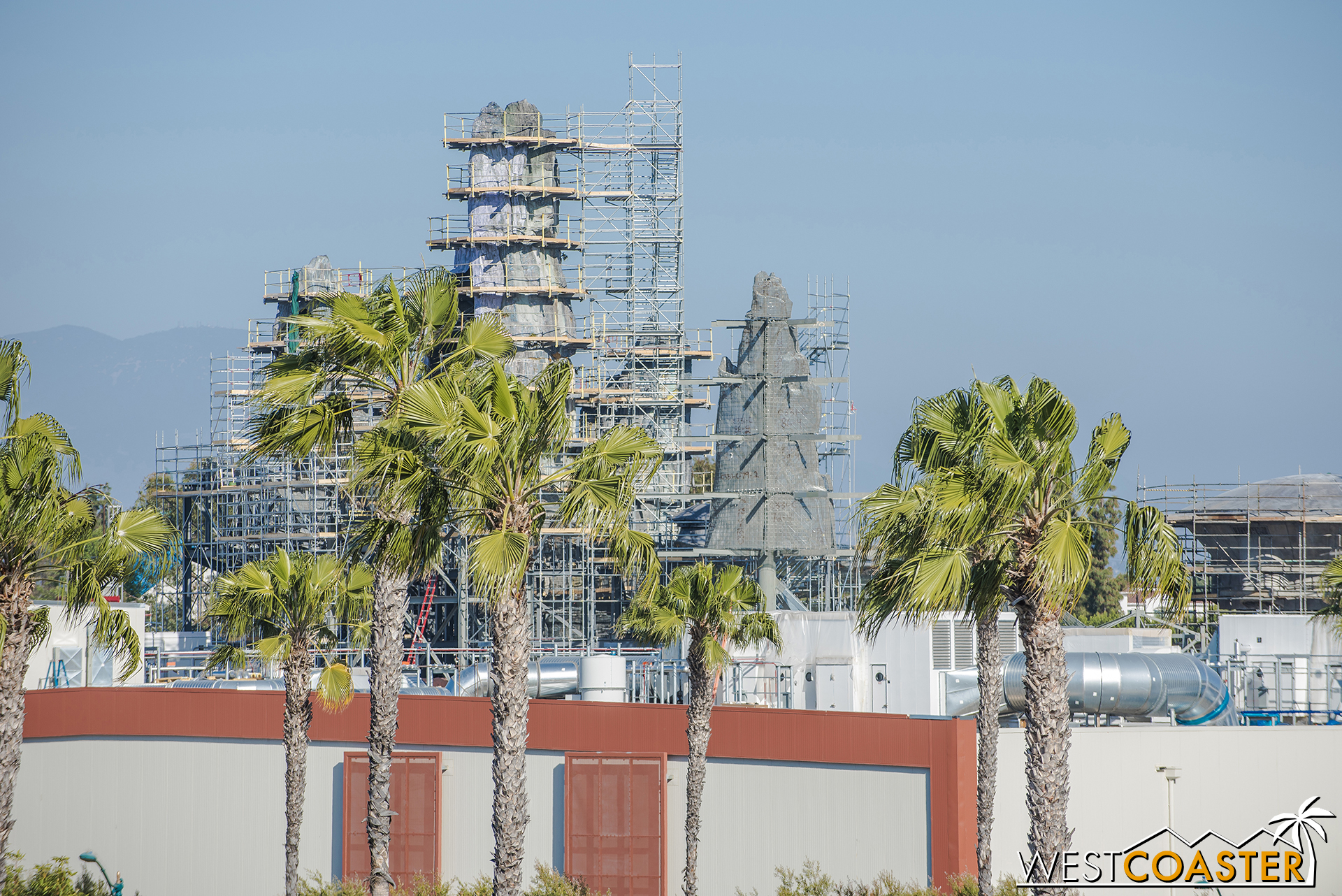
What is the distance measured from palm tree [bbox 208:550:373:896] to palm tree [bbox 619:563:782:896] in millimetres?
4788

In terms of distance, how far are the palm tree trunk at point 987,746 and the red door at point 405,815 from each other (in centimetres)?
942

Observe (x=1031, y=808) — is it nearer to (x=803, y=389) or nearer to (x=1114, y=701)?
(x=1114, y=701)

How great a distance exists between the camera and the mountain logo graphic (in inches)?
848

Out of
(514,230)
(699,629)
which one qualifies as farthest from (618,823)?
(514,230)

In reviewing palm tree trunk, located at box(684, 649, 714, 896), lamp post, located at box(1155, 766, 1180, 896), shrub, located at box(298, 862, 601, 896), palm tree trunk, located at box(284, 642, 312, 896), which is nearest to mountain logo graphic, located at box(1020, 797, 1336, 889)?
lamp post, located at box(1155, 766, 1180, 896)

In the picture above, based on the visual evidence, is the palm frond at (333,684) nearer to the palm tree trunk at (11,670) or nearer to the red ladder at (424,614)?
the palm tree trunk at (11,670)

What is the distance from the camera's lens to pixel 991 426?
1625 centimetres

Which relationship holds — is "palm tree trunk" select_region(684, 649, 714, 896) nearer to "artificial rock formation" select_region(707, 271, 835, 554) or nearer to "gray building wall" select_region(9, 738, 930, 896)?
"gray building wall" select_region(9, 738, 930, 896)

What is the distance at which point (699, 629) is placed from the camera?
78.8 ft

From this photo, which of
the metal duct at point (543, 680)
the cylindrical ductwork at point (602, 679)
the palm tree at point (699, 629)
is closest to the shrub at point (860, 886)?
the palm tree at point (699, 629)

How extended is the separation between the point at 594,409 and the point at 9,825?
1529 inches

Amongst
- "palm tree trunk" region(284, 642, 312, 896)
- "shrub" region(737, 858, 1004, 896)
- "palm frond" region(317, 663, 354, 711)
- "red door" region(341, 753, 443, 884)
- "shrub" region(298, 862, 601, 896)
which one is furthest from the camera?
"red door" region(341, 753, 443, 884)

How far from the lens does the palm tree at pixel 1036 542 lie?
15.1 m

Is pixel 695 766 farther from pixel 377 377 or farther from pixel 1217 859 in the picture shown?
pixel 377 377
